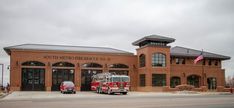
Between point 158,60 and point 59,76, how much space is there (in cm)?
1587

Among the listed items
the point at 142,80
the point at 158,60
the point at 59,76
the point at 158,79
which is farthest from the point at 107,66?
the point at 158,79

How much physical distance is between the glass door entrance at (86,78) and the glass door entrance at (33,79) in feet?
20.4

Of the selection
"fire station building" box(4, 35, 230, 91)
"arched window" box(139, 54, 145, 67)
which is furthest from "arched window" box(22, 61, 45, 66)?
"arched window" box(139, 54, 145, 67)

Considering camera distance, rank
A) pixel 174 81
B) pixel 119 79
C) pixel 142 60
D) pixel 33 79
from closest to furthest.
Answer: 1. pixel 119 79
2. pixel 33 79
3. pixel 142 60
4. pixel 174 81

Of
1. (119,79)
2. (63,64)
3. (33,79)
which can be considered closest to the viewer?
(119,79)

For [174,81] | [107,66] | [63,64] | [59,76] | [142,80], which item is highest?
[63,64]

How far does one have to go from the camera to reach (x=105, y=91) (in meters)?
40.8

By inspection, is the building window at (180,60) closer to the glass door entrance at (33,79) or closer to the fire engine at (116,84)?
the fire engine at (116,84)

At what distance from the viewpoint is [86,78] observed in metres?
52.9

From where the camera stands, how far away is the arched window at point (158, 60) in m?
52.4

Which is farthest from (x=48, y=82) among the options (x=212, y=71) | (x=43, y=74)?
(x=212, y=71)

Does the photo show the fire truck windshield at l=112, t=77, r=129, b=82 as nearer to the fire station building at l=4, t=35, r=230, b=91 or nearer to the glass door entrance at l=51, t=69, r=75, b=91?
the fire station building at l=4, t=35, r=230, b=91

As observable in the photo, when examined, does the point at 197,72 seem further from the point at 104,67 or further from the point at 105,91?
the point at 105,91

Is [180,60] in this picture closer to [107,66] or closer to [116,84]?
[107,66]
